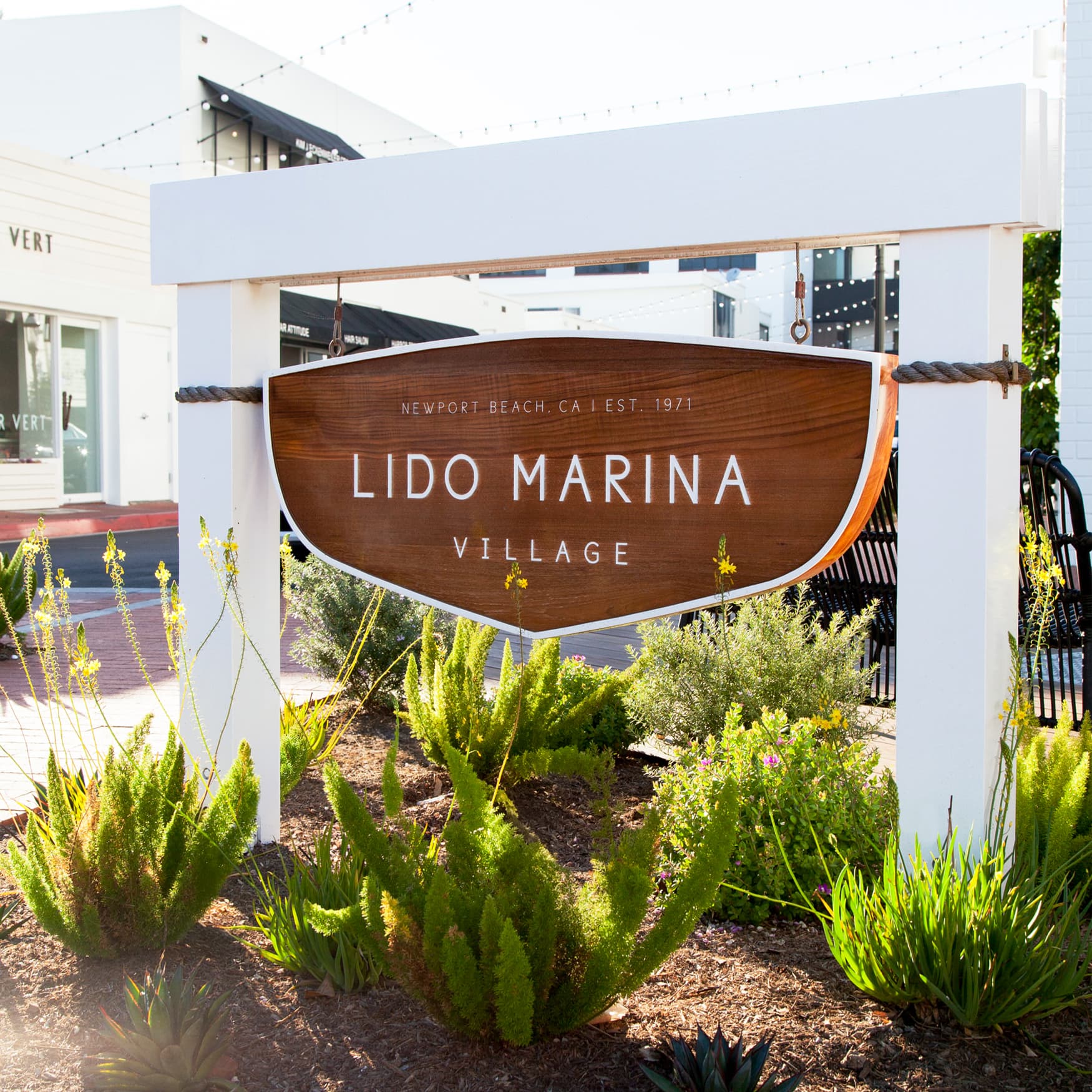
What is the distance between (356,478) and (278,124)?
19241 mm

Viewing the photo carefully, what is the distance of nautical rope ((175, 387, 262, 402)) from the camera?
3.33 m

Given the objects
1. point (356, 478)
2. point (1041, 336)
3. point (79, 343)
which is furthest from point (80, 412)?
point (356, 478)

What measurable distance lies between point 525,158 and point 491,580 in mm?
1054

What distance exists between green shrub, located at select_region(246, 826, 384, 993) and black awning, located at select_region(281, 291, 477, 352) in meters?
13.9

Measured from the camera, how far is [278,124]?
20.6 meters

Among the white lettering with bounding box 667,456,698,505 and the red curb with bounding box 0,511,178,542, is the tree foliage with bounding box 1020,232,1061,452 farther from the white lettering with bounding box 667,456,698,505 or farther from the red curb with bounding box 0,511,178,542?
the red curb with bounding box 0,511,178,542

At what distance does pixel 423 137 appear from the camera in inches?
1035

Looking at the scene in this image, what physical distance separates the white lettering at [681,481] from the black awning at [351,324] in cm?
1362

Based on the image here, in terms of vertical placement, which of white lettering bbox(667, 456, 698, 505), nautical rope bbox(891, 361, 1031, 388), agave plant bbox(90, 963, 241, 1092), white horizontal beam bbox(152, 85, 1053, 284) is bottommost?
agave plant bbox(90, 963, 241, 1092)

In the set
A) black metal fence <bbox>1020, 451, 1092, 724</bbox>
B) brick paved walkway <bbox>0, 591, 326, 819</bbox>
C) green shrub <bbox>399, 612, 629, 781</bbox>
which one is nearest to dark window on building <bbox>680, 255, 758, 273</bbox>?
brick paved walkway <bbox>0, 591, 326, 819</bbox>

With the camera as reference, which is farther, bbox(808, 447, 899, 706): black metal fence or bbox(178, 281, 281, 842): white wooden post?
bbox(808, 447, 899, 706): black metal fence

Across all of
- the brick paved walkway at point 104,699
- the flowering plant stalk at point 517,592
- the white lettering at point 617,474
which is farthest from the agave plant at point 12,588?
the white lettering at point 617,474

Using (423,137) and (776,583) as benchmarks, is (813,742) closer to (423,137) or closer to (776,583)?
(776,583)

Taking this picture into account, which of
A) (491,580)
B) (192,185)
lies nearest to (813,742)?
(491,580)
